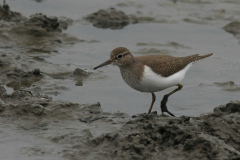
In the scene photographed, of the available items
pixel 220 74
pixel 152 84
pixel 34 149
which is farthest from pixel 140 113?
pixel 220 74

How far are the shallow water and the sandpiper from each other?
2.64 ft

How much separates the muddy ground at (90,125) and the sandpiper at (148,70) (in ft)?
1.97

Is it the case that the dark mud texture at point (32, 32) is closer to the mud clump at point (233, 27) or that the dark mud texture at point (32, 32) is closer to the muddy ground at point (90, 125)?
the muddy ground at point (90, 125)

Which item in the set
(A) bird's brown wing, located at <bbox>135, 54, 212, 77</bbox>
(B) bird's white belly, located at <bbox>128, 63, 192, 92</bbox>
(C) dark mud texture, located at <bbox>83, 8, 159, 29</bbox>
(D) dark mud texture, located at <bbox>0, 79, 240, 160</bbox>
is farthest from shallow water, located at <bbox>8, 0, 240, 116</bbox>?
(D) dark mud texture, located at <bbox>0, 79, 240, 160</bbox>

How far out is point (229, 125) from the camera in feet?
21.8

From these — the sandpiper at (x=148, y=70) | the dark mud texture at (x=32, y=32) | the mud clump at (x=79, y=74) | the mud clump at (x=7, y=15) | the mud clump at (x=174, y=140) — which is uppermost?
the mud clump at (x=7, y=15)

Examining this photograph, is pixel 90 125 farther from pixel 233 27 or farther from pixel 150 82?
pixel 233 27

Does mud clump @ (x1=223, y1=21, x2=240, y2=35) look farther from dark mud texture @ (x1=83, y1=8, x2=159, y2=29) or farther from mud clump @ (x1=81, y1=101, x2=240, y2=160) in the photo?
mud clump @ (x1=81, y1=101, x2=240, y2=160)

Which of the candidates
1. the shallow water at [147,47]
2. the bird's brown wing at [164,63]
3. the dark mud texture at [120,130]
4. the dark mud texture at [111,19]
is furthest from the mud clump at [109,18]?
the dark mud texture at [120,130]

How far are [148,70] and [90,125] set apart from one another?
1568 mm

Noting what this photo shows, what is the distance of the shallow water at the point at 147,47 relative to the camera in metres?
9.13

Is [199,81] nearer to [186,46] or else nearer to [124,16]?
[186,46]

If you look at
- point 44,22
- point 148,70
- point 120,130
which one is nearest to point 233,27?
point 44,22

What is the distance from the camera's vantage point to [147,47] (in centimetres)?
1258
